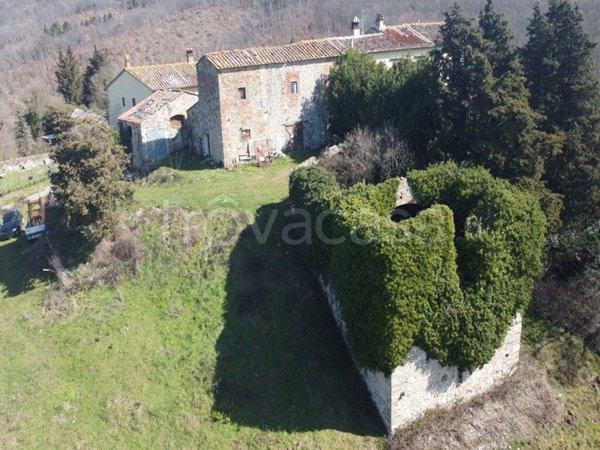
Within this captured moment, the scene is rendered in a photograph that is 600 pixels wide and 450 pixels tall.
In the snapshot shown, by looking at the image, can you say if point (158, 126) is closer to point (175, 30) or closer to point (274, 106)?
point (274, 106)

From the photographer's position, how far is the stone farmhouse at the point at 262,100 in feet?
101

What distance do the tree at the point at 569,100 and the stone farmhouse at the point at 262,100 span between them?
11882 mm

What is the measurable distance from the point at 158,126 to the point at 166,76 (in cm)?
746

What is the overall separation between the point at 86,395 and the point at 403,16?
76735mm

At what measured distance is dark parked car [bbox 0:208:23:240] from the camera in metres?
28.4

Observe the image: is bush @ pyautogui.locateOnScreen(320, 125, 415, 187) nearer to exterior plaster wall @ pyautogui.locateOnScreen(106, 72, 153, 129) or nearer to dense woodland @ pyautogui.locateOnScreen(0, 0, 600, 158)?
exterior plaster wall @ pyautogui.locateOnScreen(106, 72, 153, 129)

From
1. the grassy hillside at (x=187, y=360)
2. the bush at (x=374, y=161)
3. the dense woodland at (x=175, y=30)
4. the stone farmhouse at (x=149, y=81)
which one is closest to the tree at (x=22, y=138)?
the stone farmhouse at (x=149, y=81)

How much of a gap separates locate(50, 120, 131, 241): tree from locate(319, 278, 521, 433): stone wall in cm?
1083

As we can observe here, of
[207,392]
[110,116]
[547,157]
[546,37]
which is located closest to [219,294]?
[207,392]

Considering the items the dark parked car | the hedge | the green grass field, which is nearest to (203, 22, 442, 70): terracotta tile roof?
the green grass field

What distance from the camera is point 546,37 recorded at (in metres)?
24.2

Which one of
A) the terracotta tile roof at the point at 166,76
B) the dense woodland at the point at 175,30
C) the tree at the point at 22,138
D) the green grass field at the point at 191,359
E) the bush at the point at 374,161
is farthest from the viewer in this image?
the dense woodland at the point at 175,30

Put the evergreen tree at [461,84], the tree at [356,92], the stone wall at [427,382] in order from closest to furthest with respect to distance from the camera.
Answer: the stone wall at [427,382], the evergreen tree at [461,84], the tree at [356,92]

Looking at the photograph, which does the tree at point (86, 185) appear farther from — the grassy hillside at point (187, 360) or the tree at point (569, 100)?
the tree at point (569, 100)
